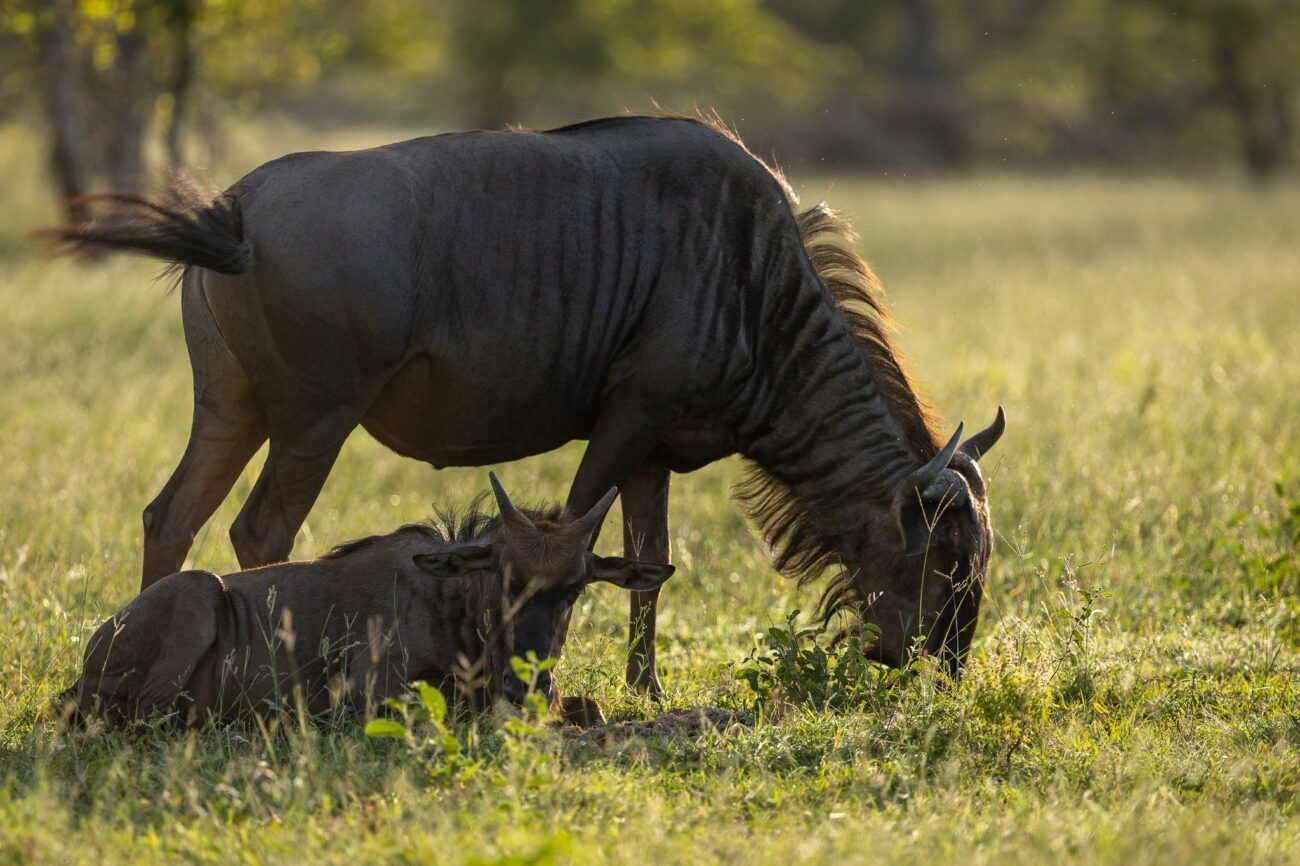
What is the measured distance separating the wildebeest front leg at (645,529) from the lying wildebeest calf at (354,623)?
83cm

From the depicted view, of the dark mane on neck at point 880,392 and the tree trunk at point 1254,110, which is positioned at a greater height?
the tree trunk at point 1254,110

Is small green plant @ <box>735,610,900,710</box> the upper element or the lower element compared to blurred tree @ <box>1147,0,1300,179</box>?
lower

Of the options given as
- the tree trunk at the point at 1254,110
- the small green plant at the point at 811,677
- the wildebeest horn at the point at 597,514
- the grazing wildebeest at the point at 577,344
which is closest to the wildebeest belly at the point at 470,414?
the grazing wildebeest at the point at 577,344

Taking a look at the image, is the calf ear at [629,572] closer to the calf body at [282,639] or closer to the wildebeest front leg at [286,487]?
the calf body at [282,639]

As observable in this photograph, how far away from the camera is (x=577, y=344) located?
543 centimetres

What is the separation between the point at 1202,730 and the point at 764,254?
2.23 meters

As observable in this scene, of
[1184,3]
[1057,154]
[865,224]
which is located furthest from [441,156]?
[1057,154]

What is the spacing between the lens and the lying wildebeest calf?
4.75 m

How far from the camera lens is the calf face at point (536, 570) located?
15.2 feet

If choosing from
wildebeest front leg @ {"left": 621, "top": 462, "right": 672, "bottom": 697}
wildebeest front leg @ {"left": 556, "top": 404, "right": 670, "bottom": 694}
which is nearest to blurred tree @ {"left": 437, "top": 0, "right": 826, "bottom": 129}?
wildebeest front leg @ {"left": 621, "top": 462, "right": 672, "bottom": 697}

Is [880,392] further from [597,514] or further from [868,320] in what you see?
[597,514]

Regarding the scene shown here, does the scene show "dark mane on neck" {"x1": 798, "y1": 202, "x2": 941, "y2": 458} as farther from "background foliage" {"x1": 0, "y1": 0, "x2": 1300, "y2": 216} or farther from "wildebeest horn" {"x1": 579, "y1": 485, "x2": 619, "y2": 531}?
"background foliage" {"x1": 0, "y1": 0, "x2": 1300, "y2": 216}

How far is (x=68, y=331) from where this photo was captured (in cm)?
1199

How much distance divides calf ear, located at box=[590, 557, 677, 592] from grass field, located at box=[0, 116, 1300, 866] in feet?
Answer: 1.85
